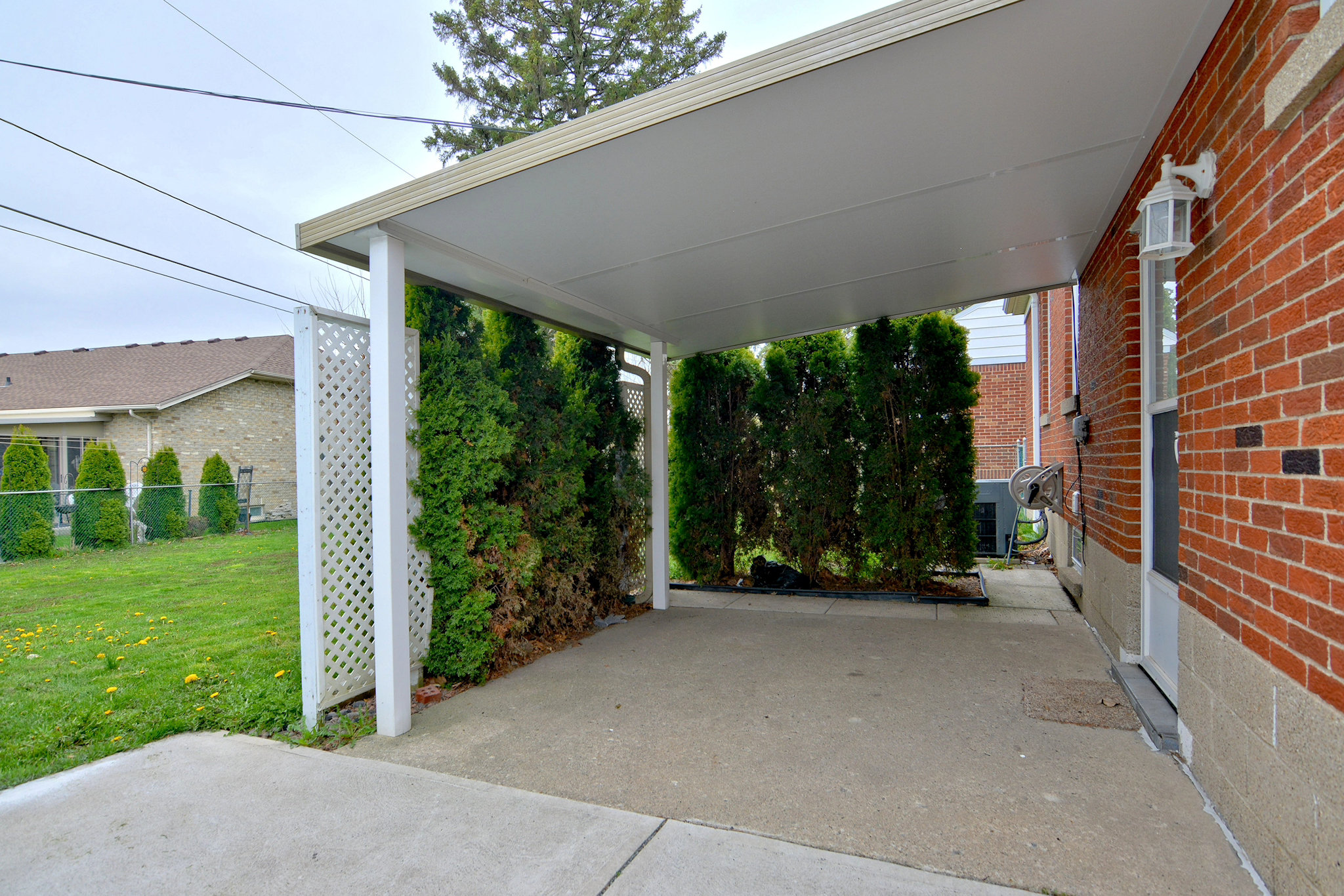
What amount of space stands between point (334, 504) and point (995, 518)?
26.5 ft

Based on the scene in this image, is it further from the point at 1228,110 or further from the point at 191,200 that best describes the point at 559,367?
the point at 191,200

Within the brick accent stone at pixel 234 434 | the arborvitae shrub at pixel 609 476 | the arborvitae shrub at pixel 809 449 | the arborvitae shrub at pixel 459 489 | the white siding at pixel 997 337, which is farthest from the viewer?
the brick accent stone at pixel 234 434

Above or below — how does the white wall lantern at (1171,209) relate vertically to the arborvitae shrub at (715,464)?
above

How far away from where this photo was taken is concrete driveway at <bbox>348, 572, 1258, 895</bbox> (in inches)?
87.9

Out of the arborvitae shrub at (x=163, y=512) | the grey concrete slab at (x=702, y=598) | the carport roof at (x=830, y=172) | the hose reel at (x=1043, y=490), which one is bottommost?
the grey concrete slab at (x=702, y=598)

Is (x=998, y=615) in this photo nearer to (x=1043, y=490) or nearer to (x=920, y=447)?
(x=1043, y=490)

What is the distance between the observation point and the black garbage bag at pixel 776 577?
7.12 m

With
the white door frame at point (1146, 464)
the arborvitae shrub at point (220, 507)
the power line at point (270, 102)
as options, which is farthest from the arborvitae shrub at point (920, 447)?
the arborvitae shrub at point (220, 507)

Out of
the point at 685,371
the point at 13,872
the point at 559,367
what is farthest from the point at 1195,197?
the point at 685,371

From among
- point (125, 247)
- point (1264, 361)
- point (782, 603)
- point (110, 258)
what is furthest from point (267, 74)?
point (1264, 361)

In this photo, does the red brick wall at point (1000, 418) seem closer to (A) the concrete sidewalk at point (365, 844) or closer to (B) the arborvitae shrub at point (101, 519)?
(A) the concrete sidewalk at point (365, 844)

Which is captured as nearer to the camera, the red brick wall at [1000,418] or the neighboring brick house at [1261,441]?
the neighboring brick house at [1261,441]

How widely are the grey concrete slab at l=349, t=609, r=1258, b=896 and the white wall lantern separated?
213 cm

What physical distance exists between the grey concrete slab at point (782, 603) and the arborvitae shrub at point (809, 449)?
482mm
